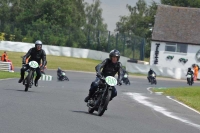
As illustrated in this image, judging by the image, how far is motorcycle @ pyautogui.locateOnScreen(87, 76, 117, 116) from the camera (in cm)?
1526

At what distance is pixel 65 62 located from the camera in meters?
66.0

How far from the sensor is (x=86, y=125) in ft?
42.0

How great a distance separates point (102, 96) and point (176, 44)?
184 feet

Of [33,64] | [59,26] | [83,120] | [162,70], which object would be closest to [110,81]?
[83,120]

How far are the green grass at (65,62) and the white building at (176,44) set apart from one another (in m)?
6.99

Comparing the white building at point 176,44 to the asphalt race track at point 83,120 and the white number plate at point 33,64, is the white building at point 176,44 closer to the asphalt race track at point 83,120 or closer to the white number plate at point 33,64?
the white number plate at point 33,64

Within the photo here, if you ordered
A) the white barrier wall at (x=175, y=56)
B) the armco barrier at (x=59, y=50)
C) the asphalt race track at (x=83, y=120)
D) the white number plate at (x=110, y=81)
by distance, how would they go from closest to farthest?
the asphalt race track at (x=83, y=120), the white number plate at (x=110, y=81), the white barrier wall at (x=175, y=56), the armco barrier at (x=59, y=50)

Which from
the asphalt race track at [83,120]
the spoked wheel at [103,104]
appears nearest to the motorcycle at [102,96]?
the spoked wheel at [103,104]

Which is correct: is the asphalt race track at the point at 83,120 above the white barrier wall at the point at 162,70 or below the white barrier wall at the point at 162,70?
above

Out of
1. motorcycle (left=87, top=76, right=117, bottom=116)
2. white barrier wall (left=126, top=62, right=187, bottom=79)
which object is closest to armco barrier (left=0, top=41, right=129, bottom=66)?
white barrier wall (left=126, top=62, right=187, bottom=79)

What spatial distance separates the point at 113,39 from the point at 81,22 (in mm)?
38173

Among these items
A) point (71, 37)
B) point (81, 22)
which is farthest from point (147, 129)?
point (81, 22)

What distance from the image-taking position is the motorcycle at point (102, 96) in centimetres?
1526

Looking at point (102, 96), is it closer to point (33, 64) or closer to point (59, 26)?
point (33, 64)
